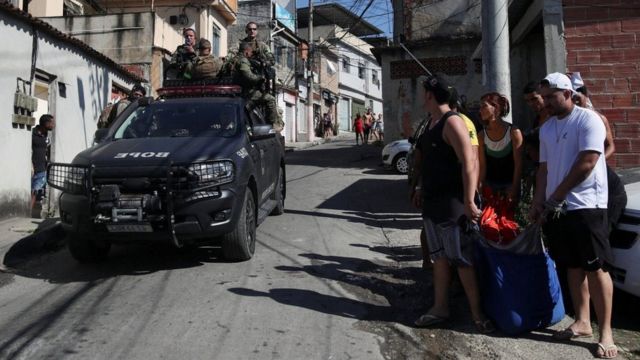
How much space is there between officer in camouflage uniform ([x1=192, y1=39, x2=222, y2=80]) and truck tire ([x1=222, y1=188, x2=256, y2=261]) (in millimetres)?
3275

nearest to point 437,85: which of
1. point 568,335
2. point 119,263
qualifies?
point 568,335

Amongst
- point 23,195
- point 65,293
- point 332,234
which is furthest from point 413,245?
point 23,195

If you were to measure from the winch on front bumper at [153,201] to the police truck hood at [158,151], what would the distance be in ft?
0.30

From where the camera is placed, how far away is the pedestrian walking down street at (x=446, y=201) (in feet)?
12.5

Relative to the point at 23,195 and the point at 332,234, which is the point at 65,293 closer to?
the point at 332,234

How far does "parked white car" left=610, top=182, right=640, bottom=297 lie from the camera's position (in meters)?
3.94

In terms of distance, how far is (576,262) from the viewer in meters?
3.63

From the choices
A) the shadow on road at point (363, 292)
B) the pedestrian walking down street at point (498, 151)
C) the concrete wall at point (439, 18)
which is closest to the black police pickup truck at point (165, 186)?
the shadow on road at point (363, 292)

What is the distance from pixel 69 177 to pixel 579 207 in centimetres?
444

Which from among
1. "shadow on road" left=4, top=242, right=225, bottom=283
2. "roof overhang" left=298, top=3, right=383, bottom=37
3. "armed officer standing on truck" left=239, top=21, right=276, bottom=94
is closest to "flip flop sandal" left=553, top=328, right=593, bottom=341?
"shadow on road" left=4, top=242, right=225, bottom=283

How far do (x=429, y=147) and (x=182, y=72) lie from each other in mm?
5578

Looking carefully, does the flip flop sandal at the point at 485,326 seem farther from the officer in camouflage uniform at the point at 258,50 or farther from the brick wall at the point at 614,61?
the officer in camouflage uniform at the point at 258,50

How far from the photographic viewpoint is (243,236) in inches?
217

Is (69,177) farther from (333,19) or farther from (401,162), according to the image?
(333,19)
